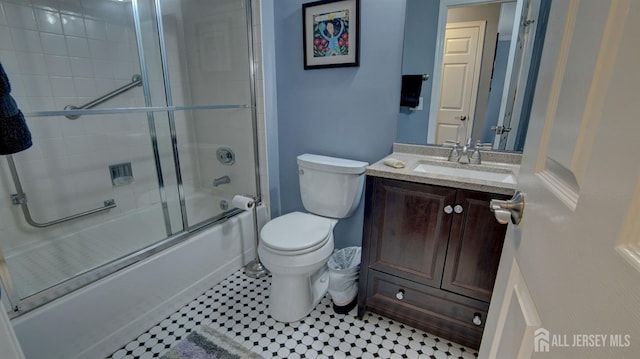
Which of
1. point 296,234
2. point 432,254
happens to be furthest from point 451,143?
point 296,234

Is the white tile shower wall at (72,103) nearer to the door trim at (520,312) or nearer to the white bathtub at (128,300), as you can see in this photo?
the white bathtub at (128,300)

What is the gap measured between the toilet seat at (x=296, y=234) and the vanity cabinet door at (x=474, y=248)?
61 cm

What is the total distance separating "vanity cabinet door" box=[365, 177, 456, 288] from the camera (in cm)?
123

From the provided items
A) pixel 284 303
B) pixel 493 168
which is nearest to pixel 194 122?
pixel 284 303

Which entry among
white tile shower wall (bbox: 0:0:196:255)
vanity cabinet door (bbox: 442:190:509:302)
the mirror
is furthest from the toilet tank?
white tile shower wall (bbox: 0:0:196:255)

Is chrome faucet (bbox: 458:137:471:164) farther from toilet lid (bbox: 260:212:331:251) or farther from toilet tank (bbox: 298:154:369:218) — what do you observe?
toilet lid (bbox: 260:212:331:251)

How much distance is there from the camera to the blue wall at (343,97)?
5.23ft

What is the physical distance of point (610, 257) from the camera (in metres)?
0.29

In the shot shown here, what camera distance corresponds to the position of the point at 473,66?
4.68 feet

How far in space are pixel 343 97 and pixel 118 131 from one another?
151 cm

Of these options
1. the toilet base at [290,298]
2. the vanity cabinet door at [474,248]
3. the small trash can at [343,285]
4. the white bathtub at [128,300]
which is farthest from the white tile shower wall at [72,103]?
the vanity cabinet door at [474,248]

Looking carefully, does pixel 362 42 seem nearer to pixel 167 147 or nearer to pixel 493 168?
pixel 493 168

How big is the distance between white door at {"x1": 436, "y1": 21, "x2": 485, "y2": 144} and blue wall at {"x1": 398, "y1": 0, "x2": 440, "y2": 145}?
70mm

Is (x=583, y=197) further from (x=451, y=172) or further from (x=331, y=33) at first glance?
(x=331, y=33)
